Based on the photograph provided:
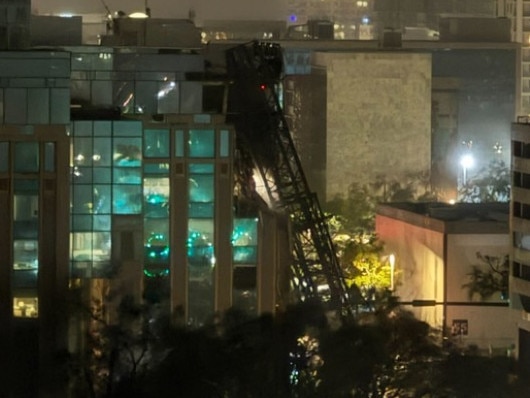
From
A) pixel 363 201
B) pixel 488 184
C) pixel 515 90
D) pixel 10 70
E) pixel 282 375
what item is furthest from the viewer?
pixel 515 90

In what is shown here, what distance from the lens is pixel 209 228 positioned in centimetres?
4025

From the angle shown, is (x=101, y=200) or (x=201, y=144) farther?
(x=201, y=144)

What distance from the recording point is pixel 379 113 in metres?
88.1

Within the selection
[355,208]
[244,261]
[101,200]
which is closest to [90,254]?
[101,200]

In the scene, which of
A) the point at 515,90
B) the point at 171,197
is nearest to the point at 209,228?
the point at 171,197

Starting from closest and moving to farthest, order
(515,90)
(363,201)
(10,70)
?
(10,70)
(363,201)
(515,90)

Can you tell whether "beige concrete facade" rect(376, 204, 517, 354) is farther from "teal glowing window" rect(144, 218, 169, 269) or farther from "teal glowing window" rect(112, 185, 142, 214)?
"teal glowing window" rect(112, 185, 142, 214)

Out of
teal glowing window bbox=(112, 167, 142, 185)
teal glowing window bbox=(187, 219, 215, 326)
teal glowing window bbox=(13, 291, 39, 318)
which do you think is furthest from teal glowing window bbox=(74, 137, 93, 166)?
teal glowing window bbox=(13, 291, 39, 318)

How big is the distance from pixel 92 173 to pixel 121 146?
865 mm

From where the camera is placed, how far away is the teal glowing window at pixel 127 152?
40125 millimetres

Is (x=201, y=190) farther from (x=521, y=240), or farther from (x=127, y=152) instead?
(x=521, y=240)

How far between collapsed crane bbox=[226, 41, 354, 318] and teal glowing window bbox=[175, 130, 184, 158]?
7.13 feet

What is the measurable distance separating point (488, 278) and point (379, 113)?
3654cm

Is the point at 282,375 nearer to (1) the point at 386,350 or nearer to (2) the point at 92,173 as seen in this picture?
(1) the point at 386,350
